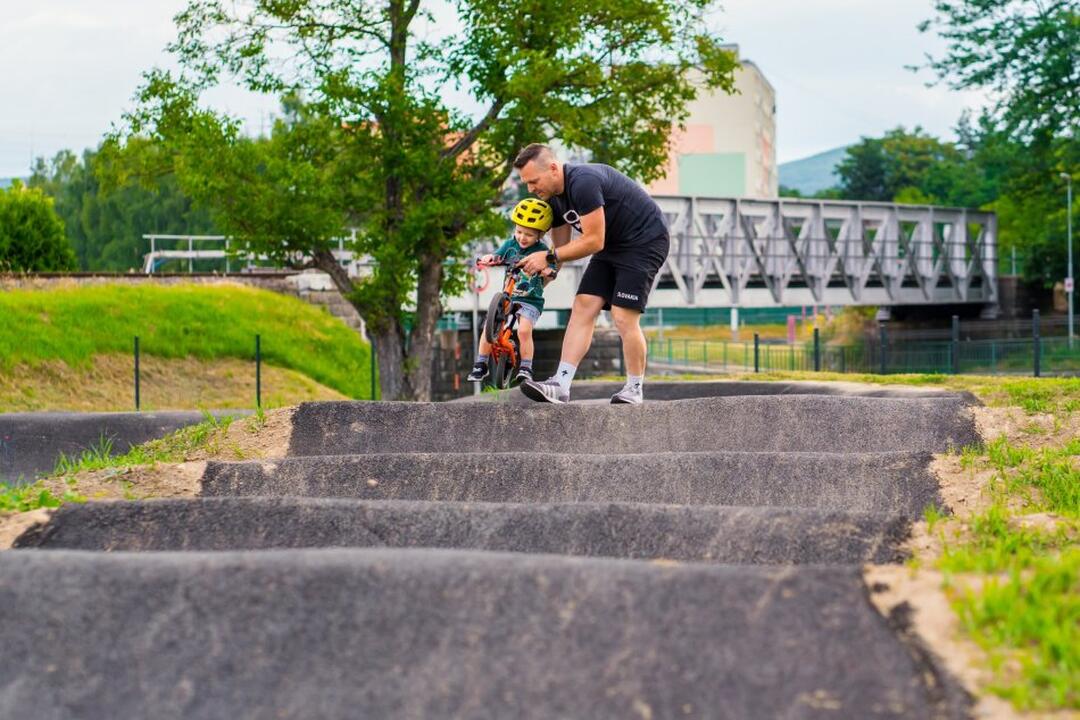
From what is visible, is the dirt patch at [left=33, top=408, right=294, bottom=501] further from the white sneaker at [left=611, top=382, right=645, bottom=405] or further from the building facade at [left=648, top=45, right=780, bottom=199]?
the building facade at [left=648, top=45, right=780, bottom=199]

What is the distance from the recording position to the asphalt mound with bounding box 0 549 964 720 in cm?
404

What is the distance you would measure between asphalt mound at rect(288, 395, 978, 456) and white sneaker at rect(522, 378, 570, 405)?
0.96 feet

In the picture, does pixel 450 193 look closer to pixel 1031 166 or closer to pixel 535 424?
pixel 535 424

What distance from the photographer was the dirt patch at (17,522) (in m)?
6.18

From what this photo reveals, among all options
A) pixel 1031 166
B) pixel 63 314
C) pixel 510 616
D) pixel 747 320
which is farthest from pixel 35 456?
pixel 747 320

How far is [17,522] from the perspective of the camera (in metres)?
6.41

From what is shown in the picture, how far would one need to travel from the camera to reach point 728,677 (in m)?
4.07

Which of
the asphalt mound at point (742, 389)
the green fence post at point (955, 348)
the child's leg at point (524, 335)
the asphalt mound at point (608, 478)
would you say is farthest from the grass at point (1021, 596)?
the green fence post at point (955, 348)

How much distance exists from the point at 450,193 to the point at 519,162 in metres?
13.6

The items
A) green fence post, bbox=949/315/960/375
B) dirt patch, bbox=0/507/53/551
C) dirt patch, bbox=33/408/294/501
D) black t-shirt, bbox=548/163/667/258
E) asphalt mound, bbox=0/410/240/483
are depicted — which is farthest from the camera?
green fence post, bbox=949/315/960/375

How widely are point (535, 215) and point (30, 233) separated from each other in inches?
1290

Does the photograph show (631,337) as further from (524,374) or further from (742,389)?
(742,389)

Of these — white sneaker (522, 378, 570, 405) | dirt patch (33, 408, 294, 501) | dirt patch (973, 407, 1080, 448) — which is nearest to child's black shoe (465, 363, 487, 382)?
white sneaker (522, 378, 570, 405)

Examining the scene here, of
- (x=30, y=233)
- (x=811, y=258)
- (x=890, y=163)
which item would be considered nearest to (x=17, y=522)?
(x=30, y=233)
